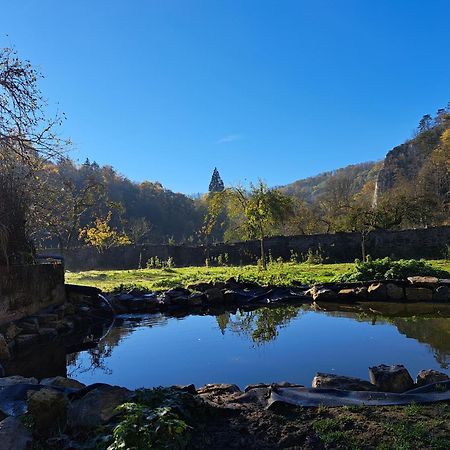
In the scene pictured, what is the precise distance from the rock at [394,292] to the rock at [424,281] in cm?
33

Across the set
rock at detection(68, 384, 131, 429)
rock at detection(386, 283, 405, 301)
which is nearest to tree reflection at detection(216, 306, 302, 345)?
rock at detection(386, 283, 405, 301)

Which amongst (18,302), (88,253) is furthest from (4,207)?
(88,253)

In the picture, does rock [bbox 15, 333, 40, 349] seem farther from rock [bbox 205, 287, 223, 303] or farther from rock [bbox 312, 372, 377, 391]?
rock [bbox 312, 372, 377, 391]

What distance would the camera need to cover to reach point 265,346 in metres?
6.95

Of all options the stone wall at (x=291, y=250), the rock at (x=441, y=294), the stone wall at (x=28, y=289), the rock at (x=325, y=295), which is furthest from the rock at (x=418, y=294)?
the stone wall at (x=291, y=250)

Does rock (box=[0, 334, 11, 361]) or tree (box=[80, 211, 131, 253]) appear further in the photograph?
tree (box=[80, 211, 131, 253])

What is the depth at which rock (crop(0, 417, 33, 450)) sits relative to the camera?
9.84 ft

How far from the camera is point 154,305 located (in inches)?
436

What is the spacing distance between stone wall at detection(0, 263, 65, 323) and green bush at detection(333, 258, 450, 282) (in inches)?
284

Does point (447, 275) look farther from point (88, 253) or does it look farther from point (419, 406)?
point (88, 253)

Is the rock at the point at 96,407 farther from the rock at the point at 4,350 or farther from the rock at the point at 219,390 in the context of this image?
the rock at the point at 4,350

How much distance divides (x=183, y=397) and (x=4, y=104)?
26.5 feet

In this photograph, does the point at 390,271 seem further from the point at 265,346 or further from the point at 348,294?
the point at 265,346

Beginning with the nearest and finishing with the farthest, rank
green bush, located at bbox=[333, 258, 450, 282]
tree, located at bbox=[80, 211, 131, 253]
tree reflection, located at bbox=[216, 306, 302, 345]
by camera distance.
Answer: tree reflection, located at bbox=[216, 306, 302, 345] → green bush, located at bbox=[333, 258, 450, 282] → tree, located at bbox=[80, 211, 131, 253]
